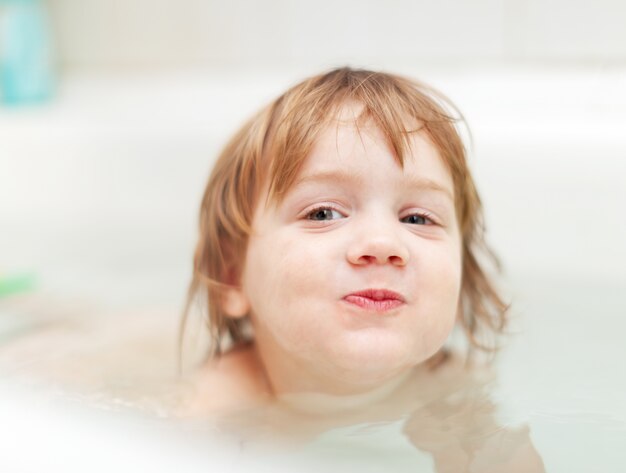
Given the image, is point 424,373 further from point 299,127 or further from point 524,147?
point 524,147

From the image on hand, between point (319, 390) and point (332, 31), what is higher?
point (332, 31)

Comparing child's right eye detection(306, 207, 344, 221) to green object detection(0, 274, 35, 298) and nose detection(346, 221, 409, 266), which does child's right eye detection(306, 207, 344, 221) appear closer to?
nose detection(346, 221, 409, 266)

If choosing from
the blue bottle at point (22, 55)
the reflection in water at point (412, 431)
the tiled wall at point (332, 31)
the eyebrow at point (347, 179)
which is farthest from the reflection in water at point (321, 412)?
the blue bottle at point (22, 55)

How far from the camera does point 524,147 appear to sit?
1.29 meters

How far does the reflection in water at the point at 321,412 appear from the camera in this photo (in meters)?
0.79

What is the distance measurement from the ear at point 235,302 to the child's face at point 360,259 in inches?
2.9

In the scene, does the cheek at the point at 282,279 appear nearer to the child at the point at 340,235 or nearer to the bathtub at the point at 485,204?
the child at the point at 340,235

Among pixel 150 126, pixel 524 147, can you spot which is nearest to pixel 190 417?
pixel 524 147

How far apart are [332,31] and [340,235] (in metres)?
0.85

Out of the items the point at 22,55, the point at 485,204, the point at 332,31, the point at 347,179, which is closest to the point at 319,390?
the point at 347,179

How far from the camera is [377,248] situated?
769 mm

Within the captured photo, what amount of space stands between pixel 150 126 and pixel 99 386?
0.73 metres

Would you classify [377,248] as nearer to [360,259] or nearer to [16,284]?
[360,259]

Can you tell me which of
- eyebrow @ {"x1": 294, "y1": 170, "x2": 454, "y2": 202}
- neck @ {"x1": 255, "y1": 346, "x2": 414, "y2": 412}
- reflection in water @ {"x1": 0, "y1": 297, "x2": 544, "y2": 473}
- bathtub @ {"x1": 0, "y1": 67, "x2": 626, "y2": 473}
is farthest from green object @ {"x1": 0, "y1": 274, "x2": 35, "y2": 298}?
eyebrow @ {"x1": 294, "y1": 170, "x2": 454, "y2": 202}
